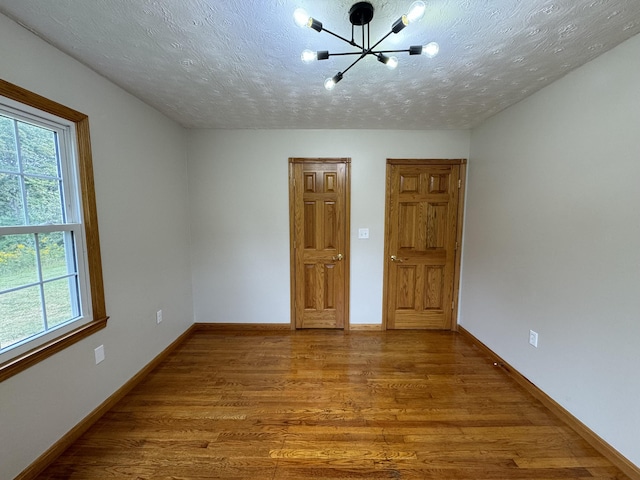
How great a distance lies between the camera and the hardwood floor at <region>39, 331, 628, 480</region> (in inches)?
56.6

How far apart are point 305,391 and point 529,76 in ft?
9.52

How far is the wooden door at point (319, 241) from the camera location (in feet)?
Result: 9.63

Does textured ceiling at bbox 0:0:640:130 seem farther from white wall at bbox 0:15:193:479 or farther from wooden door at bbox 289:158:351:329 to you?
wooden door at bbox 289:158:351:329

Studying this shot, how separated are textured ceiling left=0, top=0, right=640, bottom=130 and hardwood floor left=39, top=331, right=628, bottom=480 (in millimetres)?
2419

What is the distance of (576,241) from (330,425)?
209cm

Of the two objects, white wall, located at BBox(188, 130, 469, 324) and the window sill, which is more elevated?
white wall, located at BBox(188, 130, 469, 324)

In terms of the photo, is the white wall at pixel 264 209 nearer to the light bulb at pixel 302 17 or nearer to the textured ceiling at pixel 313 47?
the textured ceiling at pixel 313 47

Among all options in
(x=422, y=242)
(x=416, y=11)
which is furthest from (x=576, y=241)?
(x=416, y=11)

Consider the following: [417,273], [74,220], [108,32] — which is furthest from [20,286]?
[417,273]

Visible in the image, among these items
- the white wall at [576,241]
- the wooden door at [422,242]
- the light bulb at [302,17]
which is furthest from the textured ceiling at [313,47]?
the wooden door at [422,242]

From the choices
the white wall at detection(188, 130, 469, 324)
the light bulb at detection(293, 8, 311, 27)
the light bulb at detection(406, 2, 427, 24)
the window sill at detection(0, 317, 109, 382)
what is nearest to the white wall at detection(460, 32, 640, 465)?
the white wall at detection(188, 130, 469, 324)

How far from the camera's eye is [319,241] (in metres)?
3.02

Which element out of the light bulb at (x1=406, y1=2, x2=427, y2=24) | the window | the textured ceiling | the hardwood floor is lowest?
the hardwood floor

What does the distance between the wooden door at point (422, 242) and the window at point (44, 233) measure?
2726 mm
